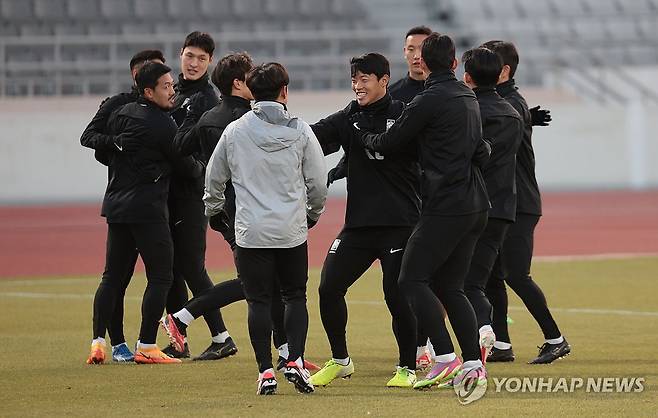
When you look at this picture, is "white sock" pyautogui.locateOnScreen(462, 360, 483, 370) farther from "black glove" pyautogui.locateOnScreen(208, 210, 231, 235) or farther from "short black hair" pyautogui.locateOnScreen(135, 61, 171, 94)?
"short black hair" pyautogui.locateOnScreen(135, 61, 171, 94)

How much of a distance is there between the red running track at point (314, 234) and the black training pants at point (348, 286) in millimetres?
8662

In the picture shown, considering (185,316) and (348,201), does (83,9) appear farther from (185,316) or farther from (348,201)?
(348,201)

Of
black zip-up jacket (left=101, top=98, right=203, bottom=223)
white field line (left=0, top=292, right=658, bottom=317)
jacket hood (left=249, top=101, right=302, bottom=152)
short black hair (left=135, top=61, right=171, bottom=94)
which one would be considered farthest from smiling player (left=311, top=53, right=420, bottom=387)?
white field line (left=0, top=292, right=658, bottom=317)

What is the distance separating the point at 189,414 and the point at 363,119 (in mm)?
2071

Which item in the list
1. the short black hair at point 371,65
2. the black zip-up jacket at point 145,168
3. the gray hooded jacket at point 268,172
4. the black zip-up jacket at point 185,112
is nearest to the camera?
the gray hooded jacket at point 268,172

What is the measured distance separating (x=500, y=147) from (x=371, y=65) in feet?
3.44

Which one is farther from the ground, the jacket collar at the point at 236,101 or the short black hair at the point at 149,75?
the short black hair at the point at 149,75

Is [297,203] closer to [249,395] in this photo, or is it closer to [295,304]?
[295,304]

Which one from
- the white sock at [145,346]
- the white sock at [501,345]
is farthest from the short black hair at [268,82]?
the white sock at [501,345]

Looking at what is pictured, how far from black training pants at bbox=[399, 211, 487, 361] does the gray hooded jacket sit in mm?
607

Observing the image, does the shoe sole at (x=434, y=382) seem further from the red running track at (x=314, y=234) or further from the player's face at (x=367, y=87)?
the red running track at (x=314, y=234)

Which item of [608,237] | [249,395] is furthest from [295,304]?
[608,237]

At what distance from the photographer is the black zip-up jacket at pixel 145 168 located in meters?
9.09

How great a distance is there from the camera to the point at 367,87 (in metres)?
7.92
